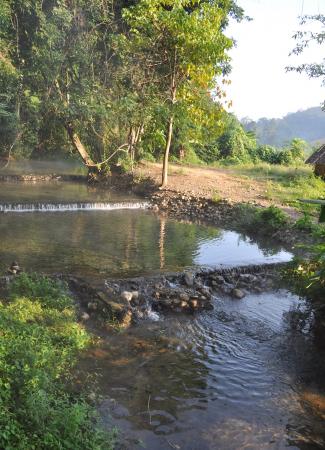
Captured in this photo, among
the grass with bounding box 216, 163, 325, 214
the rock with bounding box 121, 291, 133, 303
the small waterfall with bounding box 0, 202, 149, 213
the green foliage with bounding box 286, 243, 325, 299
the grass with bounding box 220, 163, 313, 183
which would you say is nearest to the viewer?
the green foliage with bounding box 286, 243, 325, 299

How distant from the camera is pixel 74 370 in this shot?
204 inches

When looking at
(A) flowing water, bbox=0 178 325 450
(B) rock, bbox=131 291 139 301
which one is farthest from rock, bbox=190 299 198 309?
(B) rock, bbox=131 291 139 301

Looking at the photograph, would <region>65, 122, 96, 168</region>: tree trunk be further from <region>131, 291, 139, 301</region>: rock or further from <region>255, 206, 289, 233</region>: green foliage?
<region>131, 291, 139, 301</region>: rock

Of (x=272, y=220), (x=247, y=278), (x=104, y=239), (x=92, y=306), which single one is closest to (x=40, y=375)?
(x=92, y=306)

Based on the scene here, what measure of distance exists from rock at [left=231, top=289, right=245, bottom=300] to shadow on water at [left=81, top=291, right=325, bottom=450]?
817 mm

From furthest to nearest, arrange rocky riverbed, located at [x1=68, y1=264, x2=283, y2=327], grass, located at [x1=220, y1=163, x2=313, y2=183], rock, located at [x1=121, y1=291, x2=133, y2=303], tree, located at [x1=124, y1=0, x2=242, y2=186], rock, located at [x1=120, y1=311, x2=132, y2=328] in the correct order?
1. grass, located at [x1=220, y1=163, x2=313, y2=183]
2. tree, located at [x1=124, y1=0, x2=242, y2=186]
3. rock, located at [x1=121, y1=291, x2=133, y2=303]
4. rocky riverbed, located at [x1=68, y1=264, x2=283, y2=327]
5. rock, located at [x1=120, y1=311, x2=132, y2=328]

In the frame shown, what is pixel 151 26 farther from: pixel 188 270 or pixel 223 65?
pixel 188 270

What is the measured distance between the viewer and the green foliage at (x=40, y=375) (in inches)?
139

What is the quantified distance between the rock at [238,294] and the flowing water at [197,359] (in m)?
0.13

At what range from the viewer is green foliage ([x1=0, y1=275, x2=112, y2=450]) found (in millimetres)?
3533

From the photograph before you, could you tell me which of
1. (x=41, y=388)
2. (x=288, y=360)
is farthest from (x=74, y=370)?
(x=288, y=360)

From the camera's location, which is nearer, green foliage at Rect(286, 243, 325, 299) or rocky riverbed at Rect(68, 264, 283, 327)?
green foliage at Rect(286, 243, 325, 299)

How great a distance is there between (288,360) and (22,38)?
16.8m

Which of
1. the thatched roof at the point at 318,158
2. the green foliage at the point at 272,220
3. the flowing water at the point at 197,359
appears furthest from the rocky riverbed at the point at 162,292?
the thatched roof at the point at 318,158
